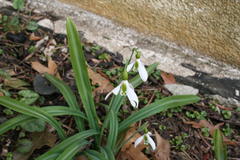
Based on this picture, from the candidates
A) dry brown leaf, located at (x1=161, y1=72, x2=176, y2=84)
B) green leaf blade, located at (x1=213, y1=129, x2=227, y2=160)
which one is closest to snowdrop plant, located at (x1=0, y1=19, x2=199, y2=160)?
green leaf blade, located at (x1=213, y1=129, x2=227, y2=160)

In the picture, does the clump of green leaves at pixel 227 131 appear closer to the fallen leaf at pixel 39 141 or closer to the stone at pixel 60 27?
the fallen leaf at pixel 39 141

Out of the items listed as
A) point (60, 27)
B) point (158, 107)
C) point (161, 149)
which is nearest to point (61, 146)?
point (158, 107)

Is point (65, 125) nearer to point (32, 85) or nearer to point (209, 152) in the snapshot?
point (32, 85)

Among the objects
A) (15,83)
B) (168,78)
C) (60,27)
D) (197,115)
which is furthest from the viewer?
(60,27)

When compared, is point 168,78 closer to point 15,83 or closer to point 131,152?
point 131,152

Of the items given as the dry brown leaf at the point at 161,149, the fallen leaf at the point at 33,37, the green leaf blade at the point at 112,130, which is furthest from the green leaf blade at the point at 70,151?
the fallen leaf at the point at 33,37

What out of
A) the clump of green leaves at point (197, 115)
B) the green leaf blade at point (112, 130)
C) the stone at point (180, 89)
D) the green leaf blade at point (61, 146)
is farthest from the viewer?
the stone at point (180, 89)

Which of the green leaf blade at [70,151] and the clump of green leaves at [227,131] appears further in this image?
the clump of green leaves at [227,131]
